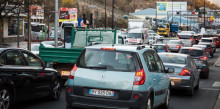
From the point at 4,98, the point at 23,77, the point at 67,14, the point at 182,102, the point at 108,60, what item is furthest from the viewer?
the point at 67,14

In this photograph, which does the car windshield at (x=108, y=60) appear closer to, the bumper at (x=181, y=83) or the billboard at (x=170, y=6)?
the bumper at (x=181, y=83)

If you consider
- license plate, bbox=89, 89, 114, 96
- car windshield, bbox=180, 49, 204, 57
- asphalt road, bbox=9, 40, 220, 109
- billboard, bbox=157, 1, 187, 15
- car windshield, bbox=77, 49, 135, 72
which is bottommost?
asphalt road, bbox=9, 40, 220, 109

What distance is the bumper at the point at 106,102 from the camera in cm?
775

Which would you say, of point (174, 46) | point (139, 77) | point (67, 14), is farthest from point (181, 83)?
point (67, 14)

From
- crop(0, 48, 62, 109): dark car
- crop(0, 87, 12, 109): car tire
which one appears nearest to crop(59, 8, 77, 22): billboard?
crop(0, 48, 62, 109): dark car

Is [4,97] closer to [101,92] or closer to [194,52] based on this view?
[101,92]

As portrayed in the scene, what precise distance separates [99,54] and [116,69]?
502 millimetres

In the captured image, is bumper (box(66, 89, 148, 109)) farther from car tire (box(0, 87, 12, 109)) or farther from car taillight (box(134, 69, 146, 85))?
car tire (box(0, 87, 12, 109))

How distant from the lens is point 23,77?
948 cm

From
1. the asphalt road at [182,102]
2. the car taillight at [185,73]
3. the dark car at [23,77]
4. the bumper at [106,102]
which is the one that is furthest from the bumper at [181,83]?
the bumper at [106,102]

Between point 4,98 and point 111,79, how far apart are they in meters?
2.45

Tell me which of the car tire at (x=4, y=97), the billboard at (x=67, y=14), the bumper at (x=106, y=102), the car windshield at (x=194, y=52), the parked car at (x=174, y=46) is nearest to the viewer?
the bumper at (x=106, y=102)

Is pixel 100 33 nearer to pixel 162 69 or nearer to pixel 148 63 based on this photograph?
pixel 162 69

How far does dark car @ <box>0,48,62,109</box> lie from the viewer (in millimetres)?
8844
